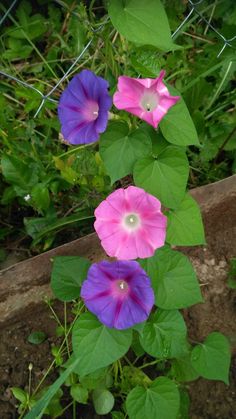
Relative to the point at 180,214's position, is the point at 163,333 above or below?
below

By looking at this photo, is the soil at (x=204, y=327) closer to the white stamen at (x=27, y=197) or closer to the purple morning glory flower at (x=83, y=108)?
the white stamen at (x=27, y=197)

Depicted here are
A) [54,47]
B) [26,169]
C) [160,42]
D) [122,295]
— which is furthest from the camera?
[54,47]

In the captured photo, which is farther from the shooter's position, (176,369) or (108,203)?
(176,369)

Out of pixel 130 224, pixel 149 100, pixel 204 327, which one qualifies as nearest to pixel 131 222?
pixel 130 224

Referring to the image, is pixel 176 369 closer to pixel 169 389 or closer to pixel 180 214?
pixel 169 389

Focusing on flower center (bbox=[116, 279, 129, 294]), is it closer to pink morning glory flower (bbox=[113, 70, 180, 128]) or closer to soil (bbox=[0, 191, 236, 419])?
pink morning glory flower (bbox=[113, 70, 180, 128])

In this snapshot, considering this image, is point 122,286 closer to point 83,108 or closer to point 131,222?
point 131,222

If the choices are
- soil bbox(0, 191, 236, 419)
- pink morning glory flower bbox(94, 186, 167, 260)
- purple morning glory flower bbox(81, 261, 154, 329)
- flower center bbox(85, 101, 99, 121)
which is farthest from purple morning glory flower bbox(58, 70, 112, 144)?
soil bbox(0, 191, 236, 419)

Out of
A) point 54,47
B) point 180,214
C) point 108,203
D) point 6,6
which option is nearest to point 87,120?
point 108,203
